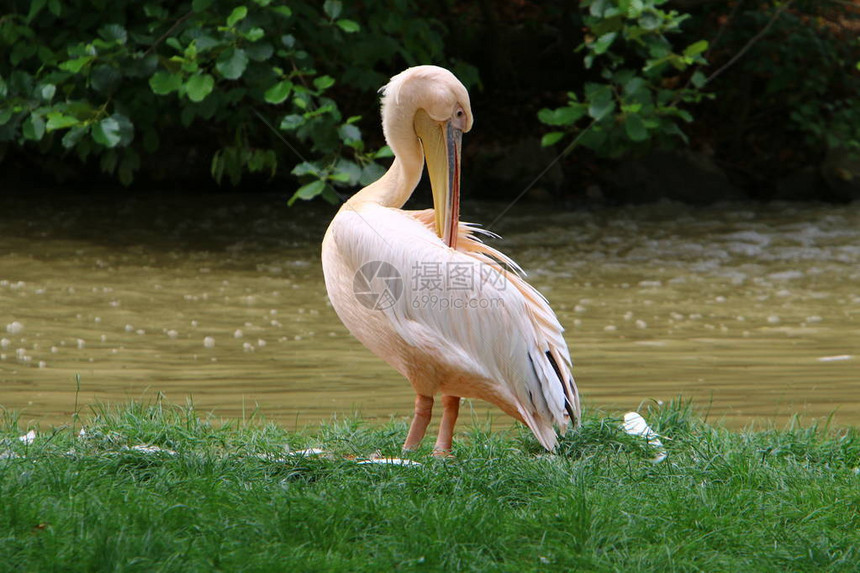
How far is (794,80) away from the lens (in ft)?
36.0

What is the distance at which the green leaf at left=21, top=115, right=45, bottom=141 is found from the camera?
7.60m

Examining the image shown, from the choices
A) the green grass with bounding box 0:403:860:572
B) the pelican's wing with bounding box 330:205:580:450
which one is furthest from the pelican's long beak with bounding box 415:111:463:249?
the green grass with bounding box 0:403:860:572

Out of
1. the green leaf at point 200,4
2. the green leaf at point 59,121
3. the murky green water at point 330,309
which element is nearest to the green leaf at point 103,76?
the green leaf at point 59,121

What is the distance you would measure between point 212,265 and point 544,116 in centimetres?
281

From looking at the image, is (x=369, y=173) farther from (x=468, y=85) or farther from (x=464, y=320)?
(x=464, y=320)

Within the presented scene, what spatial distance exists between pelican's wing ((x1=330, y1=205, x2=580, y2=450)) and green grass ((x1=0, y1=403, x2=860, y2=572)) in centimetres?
20

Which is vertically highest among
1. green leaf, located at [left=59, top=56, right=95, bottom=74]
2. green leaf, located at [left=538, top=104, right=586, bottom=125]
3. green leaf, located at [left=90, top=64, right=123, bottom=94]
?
green leaf, located at [left=59, top=56, right=95, bottom=74]

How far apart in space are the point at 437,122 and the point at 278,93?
12.1 feet

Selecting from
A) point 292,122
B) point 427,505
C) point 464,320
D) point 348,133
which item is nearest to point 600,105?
point 348,133

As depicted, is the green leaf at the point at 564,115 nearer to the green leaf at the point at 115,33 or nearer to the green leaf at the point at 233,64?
the green leaf at the point at 233,64

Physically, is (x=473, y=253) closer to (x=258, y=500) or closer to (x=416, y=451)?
(x=416, y=451)

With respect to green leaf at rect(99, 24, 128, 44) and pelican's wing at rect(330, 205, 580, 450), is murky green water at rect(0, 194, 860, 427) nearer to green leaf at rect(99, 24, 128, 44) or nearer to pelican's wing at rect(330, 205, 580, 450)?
pelican's wing at rect(330, 205, 580, 450)

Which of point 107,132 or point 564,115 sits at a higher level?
point 564,115

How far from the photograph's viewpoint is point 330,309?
22.9 ft
